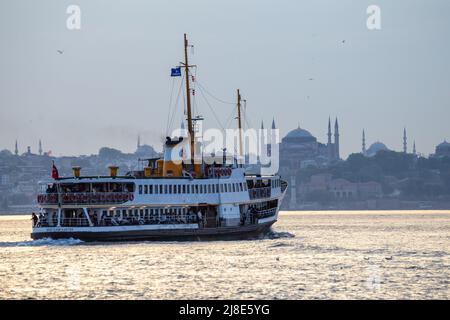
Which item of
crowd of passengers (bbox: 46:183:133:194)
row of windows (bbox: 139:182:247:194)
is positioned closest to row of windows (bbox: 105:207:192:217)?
row of windows (bbox: 139:182:247:194)

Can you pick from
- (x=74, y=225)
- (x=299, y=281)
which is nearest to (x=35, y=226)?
(x=74, y=225)

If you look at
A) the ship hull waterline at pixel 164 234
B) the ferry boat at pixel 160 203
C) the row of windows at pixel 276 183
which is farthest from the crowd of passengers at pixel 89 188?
the row of windows at pixel 276 183

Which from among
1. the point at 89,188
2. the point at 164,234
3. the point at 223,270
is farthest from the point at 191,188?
the point at 223,270

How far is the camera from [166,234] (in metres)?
81.3

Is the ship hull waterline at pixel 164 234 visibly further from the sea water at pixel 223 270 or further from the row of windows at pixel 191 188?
the row of windows at pixel 191 188

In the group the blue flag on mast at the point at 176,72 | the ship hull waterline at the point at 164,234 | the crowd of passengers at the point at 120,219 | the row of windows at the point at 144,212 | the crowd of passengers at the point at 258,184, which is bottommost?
the ship hull waterline at the point at 164,234

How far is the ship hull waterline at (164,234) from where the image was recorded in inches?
3098

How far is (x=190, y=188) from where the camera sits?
8312cm

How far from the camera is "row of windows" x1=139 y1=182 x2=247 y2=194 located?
81125 millimetres

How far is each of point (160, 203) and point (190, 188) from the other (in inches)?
111

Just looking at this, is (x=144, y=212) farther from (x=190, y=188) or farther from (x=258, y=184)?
(x=258, y=184)

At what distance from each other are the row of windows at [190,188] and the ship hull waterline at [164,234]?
8.65 feet

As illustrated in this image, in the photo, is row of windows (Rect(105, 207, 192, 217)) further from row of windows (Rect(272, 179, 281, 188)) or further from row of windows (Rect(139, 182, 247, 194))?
row of windows (Rect(272, 179, 281, 188))
